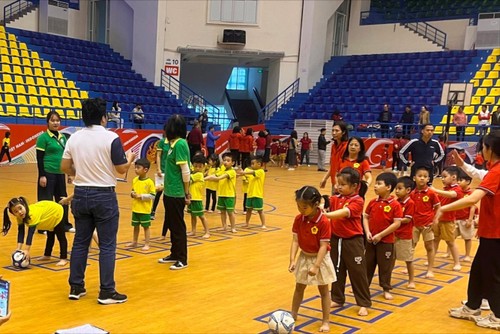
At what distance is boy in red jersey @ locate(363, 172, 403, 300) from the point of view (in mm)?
5712

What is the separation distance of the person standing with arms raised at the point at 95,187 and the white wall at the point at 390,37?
2455cm

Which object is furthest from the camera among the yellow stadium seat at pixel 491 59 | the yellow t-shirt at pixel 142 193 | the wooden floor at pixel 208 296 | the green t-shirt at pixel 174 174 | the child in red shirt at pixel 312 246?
the yellow stadium seat at pixel 491 59

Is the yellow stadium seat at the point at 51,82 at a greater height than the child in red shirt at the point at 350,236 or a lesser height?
greater

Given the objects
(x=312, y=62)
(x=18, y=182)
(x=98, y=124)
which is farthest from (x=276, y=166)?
(x=98, y=124)

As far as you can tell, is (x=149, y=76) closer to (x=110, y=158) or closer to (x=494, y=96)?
(x=494, y=96)

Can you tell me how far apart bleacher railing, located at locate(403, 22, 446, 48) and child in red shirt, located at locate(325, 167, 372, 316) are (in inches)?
942

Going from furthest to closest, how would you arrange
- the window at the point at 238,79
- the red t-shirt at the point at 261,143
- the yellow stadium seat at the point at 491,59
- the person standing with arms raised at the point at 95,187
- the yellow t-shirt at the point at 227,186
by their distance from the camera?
the window at the point at 238,79
the yellow stadium seat at the point at 491,59
the red t-shirt at the point at 261,143
the yellow t-shirt at the point at 227,186
the person standing with arms raised at the point at 95,187

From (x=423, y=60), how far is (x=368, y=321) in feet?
75.5

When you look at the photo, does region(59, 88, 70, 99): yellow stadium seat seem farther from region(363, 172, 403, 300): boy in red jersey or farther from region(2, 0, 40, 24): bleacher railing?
region(363, 172, 403, 300): boy in red jersey

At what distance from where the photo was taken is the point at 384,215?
5.76 metres

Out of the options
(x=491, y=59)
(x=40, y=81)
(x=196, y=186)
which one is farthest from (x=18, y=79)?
(x=491, y=59)

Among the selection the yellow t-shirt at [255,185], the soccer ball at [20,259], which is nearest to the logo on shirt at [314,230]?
the soccer ball at [20,259]

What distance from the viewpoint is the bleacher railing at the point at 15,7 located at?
23.6 meters

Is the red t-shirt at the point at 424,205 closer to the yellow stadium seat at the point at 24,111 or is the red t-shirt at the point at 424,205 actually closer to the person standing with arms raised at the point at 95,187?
the person standing with arms raised at the point at 95,187
